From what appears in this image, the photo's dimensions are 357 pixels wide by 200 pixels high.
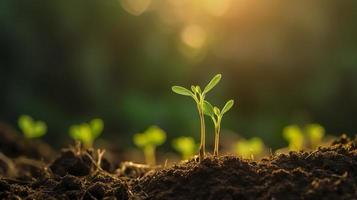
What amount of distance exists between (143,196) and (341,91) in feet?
22.2

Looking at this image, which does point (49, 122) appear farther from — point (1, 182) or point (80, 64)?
point (1, 182)

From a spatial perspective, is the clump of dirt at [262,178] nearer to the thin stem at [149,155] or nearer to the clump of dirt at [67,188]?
the clump of dirt at [67,188]

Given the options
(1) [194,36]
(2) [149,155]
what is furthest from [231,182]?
(1) [194,36]

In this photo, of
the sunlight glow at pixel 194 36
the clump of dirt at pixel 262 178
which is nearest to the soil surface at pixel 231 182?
the clump of dirt at pixel 262 178

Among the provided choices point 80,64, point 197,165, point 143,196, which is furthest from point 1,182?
point 80,64

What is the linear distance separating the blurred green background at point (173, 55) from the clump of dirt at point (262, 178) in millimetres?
6030

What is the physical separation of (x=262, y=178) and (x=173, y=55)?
666 cm

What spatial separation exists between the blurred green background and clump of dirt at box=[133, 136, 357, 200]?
6030 millimetres

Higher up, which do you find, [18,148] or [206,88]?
[18,148]

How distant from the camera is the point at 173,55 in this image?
834 cm

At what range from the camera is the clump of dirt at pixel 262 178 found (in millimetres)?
1633

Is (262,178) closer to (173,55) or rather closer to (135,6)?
(173,55)

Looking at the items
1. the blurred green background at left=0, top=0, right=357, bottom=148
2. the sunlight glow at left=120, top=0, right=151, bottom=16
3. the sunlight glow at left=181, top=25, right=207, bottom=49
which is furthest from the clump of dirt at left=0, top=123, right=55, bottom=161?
the sunlight glow at left=120, top=0, right=151, bottom=16

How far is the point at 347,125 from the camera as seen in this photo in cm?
774
